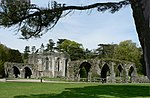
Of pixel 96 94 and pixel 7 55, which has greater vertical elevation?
pixel 7 55

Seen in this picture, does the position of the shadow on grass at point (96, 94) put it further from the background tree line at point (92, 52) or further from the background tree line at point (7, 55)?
the background tree line at point (7, 55)

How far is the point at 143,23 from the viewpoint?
3.03 meters

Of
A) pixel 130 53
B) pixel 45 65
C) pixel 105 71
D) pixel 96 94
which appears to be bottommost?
pixel 96 94

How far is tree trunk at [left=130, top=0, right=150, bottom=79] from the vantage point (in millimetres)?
2755

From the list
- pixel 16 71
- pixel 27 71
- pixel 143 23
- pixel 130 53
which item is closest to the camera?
pixel 143 23

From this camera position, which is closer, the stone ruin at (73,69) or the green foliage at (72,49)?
the stone ruin at (73,69)

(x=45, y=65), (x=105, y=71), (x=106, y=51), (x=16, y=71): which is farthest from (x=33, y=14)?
(x=106, y=51)

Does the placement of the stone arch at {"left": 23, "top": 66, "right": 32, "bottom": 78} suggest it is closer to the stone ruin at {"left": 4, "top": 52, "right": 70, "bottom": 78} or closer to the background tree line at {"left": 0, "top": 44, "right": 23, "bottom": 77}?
the stone ruin at {"left": 4, "top": 52, "right": 70, "bottom": 78}

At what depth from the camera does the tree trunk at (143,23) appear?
2755mm

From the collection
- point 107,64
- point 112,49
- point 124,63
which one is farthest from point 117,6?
point 112,49

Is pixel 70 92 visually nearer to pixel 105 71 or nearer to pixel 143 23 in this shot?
pixel 143 23

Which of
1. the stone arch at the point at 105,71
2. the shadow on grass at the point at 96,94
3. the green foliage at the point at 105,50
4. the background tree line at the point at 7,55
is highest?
the green foliage at the point at 105,50

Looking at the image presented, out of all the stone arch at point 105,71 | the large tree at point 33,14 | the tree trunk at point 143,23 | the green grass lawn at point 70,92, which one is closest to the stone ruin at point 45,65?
the stone arch at point 105,71

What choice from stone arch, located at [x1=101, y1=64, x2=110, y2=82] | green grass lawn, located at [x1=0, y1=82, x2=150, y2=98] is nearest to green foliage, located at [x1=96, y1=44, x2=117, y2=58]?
stone arch, located at [x1=101, y1=64, x2=110, y2=82]
